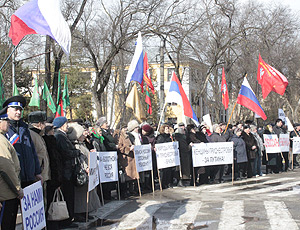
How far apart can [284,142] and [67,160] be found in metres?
11.3

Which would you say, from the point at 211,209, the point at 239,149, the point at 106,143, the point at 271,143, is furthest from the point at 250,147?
the point at 211,209

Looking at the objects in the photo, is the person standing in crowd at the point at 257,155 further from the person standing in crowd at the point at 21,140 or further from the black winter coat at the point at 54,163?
the person standing in crowd at the point at 21,140

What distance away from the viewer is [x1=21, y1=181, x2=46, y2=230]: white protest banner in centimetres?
534

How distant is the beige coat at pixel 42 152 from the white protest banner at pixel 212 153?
21.6ft

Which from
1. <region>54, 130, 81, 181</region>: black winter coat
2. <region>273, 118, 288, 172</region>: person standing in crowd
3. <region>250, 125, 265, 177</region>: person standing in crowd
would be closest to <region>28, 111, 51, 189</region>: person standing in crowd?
<region>54, 130, 81, 181</region>: black winter coat

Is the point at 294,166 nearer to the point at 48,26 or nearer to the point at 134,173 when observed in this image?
the point at 134,173

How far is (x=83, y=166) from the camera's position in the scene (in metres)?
8.16

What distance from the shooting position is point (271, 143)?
16359mm

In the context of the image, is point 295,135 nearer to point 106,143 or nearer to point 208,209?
point 106,143

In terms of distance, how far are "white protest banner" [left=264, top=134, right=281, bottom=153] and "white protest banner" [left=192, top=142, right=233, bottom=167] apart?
302 centimetres

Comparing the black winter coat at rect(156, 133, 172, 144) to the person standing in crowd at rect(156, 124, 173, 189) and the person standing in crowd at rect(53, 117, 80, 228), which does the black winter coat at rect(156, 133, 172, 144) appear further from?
the person standing in crowd at rect(53, 117, 80, 228)

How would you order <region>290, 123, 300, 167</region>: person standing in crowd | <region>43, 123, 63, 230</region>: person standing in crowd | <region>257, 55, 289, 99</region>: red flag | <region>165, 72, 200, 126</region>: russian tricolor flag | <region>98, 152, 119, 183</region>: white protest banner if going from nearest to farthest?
1. <region>43, 123, 63, 230</region>: person standing in crowd
2. <region>98, 152, 119, 183</region>: white protest banner
3. <region>165, 72, 200, 126</region>: russian tricolor flag
4. <region>257, 55, 289, 99</region>: red flag
5. <region>290, 123, 300, 167</region>: person standing in crowd

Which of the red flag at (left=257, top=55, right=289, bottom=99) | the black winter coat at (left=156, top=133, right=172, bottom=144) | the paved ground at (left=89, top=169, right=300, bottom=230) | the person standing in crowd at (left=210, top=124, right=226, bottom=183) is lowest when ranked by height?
the paved ground at (left=89, top=169, right=300, bottom=230)

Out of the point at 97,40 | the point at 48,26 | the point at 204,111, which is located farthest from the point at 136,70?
the point at 204,111
